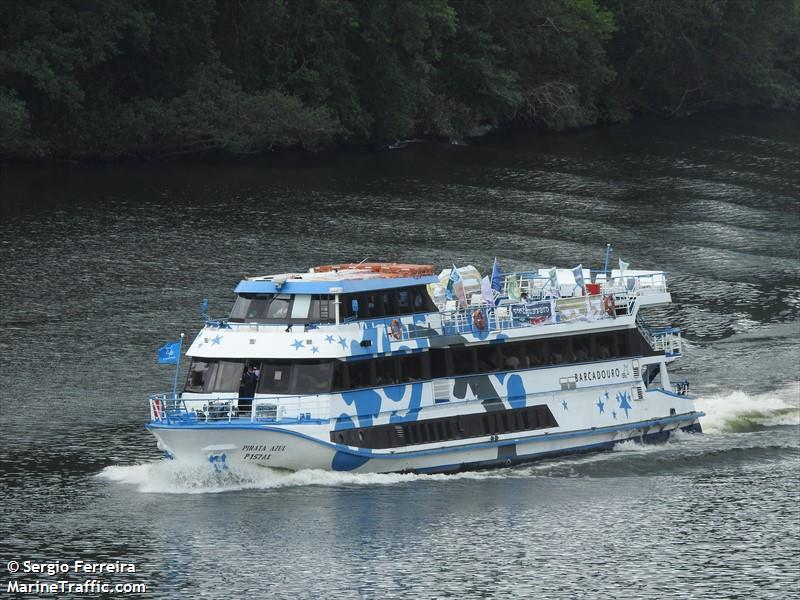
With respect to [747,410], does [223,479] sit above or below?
below

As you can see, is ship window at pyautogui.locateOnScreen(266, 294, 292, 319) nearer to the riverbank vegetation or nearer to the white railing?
the white railing

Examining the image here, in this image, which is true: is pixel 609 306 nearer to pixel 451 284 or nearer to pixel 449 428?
pixel 451 284

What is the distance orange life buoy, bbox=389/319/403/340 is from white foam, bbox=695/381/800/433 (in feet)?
40.0

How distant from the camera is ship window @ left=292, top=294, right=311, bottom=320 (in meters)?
44.5

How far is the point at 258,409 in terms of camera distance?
43.7 metres

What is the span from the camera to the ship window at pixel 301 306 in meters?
44.5

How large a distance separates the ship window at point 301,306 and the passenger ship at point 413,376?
0.13ft

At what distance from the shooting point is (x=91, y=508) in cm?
4175

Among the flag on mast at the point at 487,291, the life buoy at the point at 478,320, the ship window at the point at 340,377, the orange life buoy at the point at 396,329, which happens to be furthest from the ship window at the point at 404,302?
the ship window at the point at 340,377

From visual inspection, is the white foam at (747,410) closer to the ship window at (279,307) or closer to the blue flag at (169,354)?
the ship window at (279,307)

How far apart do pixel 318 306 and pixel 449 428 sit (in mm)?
5343

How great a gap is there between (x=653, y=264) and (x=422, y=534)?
114 feet

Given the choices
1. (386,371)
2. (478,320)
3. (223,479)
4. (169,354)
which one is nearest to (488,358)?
(478,320)

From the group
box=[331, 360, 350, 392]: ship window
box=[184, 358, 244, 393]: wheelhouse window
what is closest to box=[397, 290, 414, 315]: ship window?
box=[331, 360, 350, 392]: ship window
